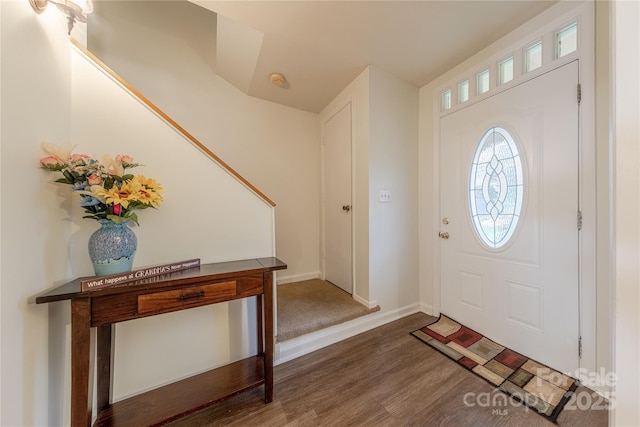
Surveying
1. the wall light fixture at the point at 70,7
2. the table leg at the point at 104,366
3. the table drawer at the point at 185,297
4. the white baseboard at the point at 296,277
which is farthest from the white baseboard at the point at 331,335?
the wall light fixture at the point at 70,7

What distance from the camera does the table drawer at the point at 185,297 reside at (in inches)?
40.5

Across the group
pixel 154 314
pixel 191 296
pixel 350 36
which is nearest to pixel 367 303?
pixel 191 296

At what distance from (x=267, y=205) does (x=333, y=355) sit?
127 cm

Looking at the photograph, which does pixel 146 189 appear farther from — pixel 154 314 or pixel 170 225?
pixel 154 314

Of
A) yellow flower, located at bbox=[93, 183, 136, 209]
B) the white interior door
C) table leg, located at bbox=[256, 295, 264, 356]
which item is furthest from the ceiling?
table leg, located at bbox=[256, 295, 264, 356]

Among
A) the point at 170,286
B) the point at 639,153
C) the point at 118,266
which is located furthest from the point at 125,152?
the point at 639,153

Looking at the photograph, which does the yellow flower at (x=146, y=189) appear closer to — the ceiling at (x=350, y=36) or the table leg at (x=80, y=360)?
the table leg at (x=80, y=360)

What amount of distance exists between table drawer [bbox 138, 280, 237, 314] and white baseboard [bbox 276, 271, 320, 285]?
162cm

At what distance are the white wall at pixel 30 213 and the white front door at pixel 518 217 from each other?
2719 millimetres

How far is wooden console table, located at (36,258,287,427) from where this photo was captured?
92cm

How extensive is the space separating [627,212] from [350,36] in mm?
1993

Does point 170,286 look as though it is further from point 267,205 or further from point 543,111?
point 543,111

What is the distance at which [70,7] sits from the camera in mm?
1024

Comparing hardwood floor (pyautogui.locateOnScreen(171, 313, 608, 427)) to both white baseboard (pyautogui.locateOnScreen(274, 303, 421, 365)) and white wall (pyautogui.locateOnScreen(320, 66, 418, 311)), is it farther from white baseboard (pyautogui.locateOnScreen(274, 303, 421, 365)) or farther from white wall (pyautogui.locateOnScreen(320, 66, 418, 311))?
white wall (pyautogui.locateOnScreen(320, 66, 418, 311))
